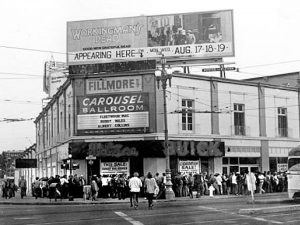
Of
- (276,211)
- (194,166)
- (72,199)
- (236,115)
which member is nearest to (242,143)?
(236,115)

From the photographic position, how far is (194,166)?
39281 millimetres

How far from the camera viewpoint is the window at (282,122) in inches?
1785

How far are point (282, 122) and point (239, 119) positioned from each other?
5487 millimetres

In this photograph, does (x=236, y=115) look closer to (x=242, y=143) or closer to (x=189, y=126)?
(x=242, y=143)

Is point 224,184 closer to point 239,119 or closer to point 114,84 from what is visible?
point 239,119

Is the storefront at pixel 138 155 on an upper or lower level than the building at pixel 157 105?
lower

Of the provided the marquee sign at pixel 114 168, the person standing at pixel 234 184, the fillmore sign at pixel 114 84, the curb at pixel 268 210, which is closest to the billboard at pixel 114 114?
the fillmore sign at pixel 114 84

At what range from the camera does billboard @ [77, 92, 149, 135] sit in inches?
1483

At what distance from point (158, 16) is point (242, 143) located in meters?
11.9

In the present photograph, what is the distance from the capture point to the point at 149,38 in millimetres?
40312

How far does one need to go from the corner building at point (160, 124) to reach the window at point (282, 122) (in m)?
1.50

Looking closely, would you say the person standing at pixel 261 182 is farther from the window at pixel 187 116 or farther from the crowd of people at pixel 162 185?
the window at pixel 187 116

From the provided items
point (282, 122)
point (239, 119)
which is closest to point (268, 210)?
point (239, 119)

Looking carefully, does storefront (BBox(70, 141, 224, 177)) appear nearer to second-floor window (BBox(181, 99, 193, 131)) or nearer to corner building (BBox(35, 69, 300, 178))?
corner building (BBox(35, 69, 300, 178))
